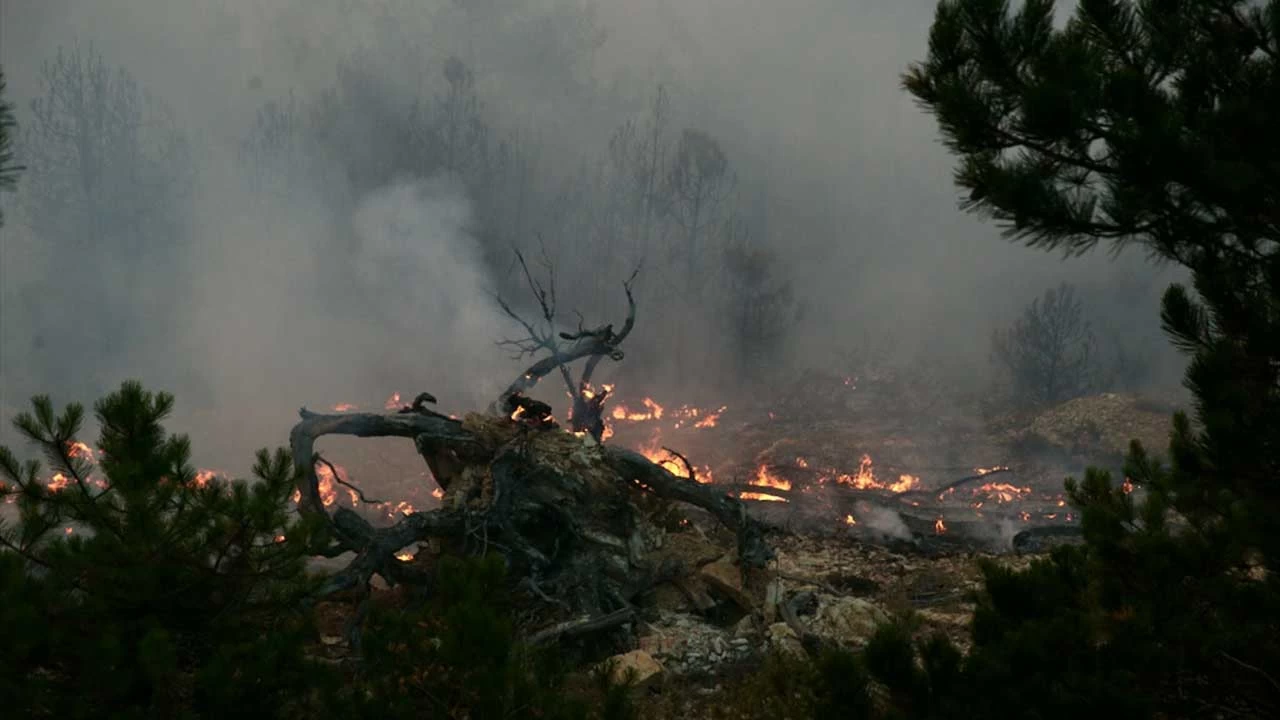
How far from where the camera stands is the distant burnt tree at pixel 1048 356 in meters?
38.6

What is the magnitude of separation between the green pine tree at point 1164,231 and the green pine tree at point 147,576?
3583mm

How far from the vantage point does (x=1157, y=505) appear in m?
4.93

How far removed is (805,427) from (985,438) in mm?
6739

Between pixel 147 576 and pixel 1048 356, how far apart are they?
43641mm

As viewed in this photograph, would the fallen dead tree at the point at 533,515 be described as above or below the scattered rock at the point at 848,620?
above

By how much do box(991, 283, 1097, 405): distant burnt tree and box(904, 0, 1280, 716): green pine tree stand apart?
35.6 meters

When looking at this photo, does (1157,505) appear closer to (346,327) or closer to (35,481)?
(35,481)

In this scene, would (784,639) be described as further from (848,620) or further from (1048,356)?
(1048,356)

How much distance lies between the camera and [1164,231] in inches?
173

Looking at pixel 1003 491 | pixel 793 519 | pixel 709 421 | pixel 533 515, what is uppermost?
pixel 709 421

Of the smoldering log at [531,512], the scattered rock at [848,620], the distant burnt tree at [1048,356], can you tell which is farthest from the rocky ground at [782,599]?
the distant burnt tree at [1048,356]

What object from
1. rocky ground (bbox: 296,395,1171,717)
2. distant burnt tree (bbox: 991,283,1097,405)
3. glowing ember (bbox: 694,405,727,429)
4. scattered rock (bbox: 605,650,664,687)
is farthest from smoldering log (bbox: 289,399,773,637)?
distant burnt tree (bbox: 991,283,1097,405)

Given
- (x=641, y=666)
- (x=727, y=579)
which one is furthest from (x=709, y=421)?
(x=641, y=666)

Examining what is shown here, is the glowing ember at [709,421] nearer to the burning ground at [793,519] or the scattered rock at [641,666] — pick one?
the burning ground at [793,519]
